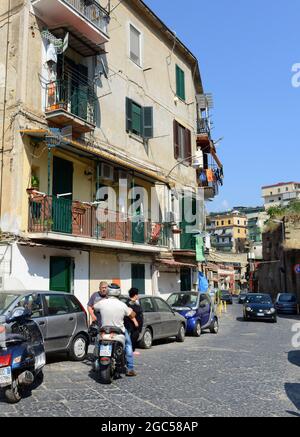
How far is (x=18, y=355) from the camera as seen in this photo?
670 cm

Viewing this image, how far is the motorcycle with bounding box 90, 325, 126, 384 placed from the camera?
7.96 m

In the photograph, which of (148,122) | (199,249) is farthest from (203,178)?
(148,122)

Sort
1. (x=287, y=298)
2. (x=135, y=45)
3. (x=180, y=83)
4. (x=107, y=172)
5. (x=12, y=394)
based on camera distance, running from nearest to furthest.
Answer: (x=12, y=394), (x=107, y=172), (x=135, y=45), (x=180, y=83), (x=287, y=298)

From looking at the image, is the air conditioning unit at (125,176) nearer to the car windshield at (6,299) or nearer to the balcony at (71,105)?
the balcony at (71,105)

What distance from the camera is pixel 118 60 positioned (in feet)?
63.1

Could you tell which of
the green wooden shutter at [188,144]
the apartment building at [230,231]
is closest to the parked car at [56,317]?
the green wooden shutter at [188,144]

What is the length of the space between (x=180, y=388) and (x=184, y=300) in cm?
913

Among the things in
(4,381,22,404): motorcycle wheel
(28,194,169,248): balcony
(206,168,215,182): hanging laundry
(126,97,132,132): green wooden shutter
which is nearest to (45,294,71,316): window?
(4,381,22,404): motorcycle wheel

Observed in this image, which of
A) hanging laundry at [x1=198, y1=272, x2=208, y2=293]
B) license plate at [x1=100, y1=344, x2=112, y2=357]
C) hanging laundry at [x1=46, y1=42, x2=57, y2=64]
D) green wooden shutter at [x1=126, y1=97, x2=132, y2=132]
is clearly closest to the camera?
license plate at [x1=100, y1=344, x2=112, y2=357]

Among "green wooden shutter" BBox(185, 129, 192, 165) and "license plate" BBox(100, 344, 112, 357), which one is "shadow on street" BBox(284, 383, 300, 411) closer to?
"license plate" BBox(100, 344, 112, 357)

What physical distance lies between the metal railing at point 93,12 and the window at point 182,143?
306 inches

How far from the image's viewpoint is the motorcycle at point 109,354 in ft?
26.1

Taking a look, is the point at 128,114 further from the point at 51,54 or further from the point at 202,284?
the point at 202,284

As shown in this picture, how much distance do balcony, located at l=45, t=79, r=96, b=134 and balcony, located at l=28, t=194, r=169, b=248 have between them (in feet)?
8.51
